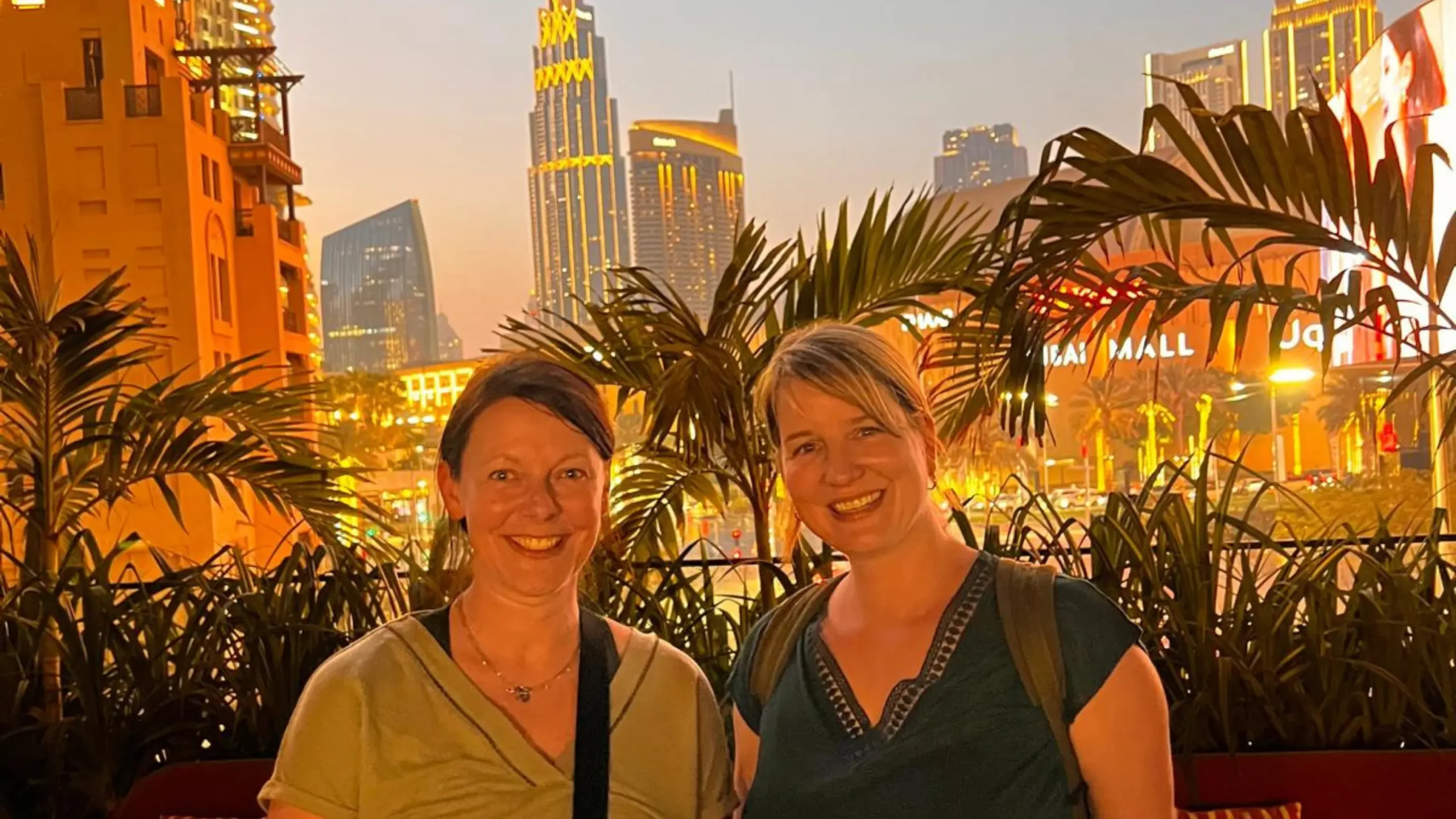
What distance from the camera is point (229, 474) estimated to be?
148 inches

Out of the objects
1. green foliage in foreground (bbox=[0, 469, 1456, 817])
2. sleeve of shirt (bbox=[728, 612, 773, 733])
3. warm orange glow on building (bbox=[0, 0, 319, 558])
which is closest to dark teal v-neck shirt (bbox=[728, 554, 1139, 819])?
sleeve of shirt (bbox=[728, 612, 773, 733])

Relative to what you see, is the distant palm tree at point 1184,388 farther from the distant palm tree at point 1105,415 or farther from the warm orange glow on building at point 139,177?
the warm orange glow on building at point 139,177

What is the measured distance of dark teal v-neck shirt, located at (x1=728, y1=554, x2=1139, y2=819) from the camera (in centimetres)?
138

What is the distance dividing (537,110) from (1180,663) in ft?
301

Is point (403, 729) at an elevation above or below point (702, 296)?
below

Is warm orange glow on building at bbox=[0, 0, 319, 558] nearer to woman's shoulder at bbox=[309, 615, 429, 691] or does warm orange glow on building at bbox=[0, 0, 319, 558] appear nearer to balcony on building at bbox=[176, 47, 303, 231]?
balcony on building at bbox=[176, 47, 303, 231]

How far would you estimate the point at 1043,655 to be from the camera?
139cm

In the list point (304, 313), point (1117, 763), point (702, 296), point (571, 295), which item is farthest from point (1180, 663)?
point (304, 313)

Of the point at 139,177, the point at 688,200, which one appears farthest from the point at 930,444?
the point at 139,177

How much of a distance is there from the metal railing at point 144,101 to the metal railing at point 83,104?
55cm

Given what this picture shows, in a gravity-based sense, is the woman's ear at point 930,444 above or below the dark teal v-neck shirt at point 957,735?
above

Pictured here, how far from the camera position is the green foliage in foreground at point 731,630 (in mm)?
2580

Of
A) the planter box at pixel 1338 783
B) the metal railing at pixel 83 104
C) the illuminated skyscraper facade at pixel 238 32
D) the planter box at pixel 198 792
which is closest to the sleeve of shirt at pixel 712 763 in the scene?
the planter box at pixel 1338 783

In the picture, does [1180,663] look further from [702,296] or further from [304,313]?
[304,313]
